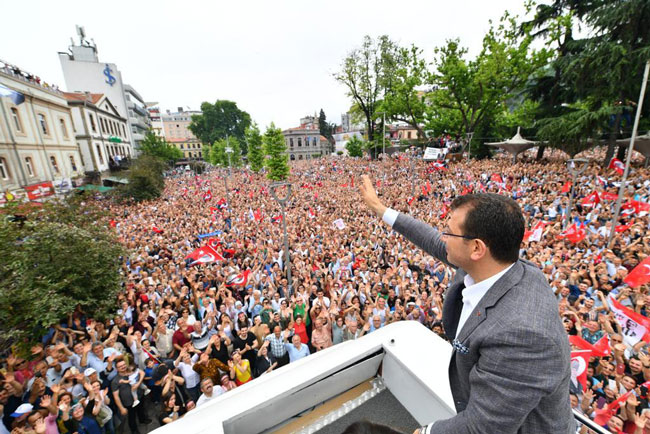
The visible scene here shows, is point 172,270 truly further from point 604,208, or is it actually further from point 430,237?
point 604,208

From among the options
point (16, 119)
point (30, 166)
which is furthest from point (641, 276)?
point (30, 166)

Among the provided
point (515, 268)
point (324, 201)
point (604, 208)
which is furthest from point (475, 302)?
point (324, 201)

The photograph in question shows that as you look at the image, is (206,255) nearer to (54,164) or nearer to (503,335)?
(503,335)

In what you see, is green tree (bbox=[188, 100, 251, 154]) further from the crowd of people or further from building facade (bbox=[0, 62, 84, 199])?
the crowd of people

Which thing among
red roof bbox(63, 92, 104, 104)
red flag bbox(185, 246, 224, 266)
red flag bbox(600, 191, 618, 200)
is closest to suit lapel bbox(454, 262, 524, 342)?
red flag bbox(185, 246, 224, 266)

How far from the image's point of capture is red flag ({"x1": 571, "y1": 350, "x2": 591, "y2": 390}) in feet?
12.1

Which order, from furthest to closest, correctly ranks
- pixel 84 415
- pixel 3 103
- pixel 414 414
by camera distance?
pixel 3 103 → pixel 84 415 → pixel 414 414

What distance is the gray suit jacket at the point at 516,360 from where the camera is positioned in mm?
958

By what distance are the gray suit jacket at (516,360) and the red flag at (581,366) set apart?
3565 millimetres

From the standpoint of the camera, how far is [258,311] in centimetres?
652

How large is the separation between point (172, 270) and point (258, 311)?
385 centimetres

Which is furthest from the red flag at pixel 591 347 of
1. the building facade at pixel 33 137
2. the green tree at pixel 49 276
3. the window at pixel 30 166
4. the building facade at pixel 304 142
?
the building facade at pixel 304 142

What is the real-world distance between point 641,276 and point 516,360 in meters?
7.00

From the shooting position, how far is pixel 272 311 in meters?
6.54
